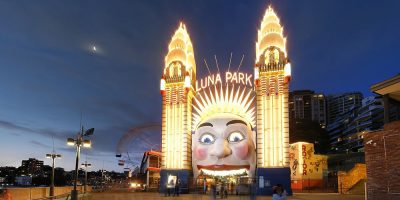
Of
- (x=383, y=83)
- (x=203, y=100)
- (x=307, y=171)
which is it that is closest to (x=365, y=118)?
(x=307, y=171)

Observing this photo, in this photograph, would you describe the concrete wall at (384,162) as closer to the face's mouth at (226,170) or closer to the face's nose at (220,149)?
the face's nose at (220,149)

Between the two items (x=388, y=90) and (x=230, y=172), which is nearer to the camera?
(x=388, y=90)

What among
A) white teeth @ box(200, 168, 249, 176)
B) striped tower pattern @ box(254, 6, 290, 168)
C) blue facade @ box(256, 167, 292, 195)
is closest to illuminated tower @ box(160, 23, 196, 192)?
white teeth @ box(200, 168, 249, 176)

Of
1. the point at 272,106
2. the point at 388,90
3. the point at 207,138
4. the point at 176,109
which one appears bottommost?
the point at 207,138

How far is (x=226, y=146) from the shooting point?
4469 cm

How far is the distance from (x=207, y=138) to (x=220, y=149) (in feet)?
8.61

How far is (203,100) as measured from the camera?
50094mm

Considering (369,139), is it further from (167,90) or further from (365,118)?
(365,118)

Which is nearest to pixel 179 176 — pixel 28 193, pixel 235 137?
pixel 235 137

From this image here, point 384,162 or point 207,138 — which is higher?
point 207,138

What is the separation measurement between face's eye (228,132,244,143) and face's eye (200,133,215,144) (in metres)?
1.95

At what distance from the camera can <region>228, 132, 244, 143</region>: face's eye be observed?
45.1 m

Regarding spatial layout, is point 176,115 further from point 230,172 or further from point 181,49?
point 230,172

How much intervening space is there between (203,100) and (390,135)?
29.2 m
